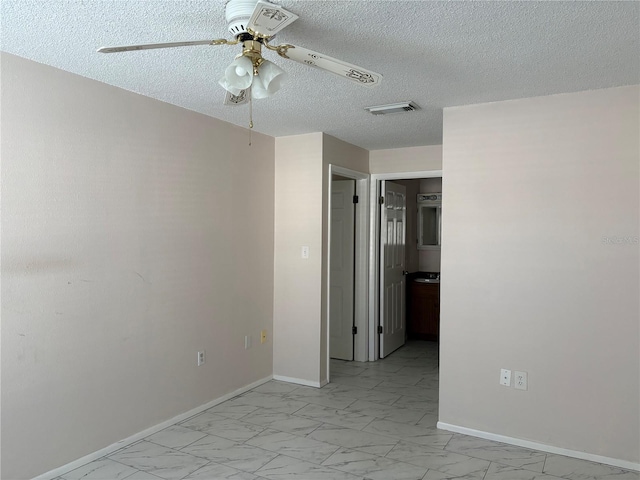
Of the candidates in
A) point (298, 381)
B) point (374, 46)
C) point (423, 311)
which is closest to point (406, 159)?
point (423, 311)

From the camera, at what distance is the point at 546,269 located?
10.5 ft

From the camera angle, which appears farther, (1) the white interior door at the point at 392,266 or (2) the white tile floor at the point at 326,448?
(1) the white interior door at the point at 392,266

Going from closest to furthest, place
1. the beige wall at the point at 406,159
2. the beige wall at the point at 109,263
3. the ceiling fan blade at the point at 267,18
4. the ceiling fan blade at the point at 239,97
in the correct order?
the ceiling fan blade at the point at 267,18, the ceiling fan blade at the point at 239,97, the beige wall at the point at 109,263, the beige wall at the point at 406,159

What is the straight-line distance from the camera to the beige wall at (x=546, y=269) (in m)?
2.99

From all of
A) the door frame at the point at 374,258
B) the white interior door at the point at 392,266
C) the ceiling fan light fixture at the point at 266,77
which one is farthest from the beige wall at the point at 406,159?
the ceiling fan light fixture at the point at 266,77

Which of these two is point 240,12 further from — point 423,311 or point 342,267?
point 423,311

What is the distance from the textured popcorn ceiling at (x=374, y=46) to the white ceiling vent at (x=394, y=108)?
0.08 metres

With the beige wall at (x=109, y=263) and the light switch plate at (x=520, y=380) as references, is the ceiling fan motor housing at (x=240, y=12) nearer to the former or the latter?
the beige wall at (x=109, y=263)

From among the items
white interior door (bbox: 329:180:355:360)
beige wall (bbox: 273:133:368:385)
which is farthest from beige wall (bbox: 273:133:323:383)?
white interior door (bbox: 329:180:355:360)

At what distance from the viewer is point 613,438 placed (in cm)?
299

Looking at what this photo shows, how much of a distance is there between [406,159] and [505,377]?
102 inches

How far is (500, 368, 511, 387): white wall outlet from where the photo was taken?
10.8 ft

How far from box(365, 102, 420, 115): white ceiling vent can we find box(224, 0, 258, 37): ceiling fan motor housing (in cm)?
171

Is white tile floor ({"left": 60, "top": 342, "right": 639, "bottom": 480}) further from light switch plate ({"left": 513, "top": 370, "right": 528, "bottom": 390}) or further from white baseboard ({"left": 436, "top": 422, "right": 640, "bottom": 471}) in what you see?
light switch plate ({"left": 513, "top": 370, "right": 528, "bottom": 390})
